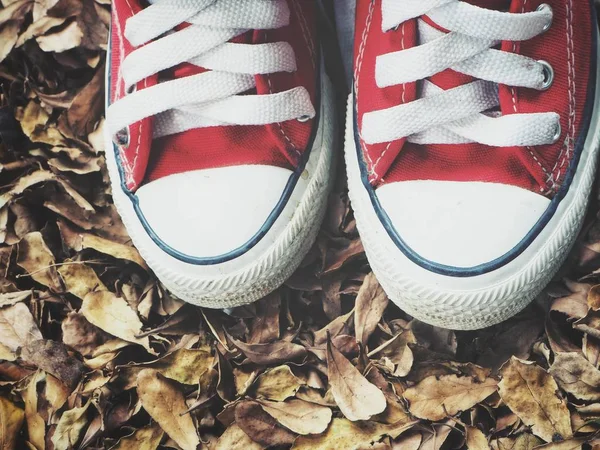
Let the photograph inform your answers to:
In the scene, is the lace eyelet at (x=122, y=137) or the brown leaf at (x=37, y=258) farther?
the brown leaf at (x=37, y=258)

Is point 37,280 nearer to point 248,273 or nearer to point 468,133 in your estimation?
point 248,273

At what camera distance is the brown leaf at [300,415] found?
1.00 m

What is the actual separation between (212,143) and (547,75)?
1.67ft

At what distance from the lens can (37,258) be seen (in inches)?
48.0

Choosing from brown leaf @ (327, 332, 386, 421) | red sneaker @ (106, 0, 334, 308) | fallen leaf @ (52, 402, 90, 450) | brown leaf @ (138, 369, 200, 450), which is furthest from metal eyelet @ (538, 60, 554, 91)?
fallen leaf @ (52, 402, 90, 450)

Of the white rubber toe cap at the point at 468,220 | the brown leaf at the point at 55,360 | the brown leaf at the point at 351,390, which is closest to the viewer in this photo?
the white rubber toe cap at the point at 468,220

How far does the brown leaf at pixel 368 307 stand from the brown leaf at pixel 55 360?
1.60 feet

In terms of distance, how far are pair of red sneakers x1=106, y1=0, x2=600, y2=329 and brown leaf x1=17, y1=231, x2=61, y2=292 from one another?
0.25 meters

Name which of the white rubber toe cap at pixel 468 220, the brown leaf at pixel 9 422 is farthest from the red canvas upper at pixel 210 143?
the brown leaf at pixel 9 422

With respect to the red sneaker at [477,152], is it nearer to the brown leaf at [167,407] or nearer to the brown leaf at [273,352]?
the brown leaf at [273,352]

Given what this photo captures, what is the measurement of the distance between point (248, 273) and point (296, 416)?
0.80 ft

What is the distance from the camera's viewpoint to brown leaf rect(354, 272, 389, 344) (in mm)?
1078

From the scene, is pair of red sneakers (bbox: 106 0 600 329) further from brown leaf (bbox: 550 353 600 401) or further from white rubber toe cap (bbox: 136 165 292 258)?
brown leaf (bbox: 550 353 600 401)

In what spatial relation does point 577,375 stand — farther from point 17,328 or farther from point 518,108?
point 17,328
